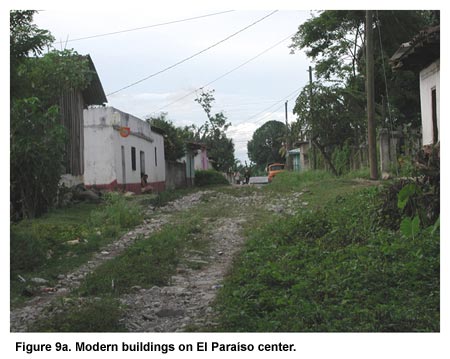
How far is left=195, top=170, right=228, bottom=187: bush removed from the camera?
113 feet

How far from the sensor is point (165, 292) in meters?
6.14

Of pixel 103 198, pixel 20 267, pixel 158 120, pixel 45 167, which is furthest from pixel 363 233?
pixel 158 120

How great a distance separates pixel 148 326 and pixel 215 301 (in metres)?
0.84

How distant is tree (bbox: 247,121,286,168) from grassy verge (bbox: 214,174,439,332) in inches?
2277

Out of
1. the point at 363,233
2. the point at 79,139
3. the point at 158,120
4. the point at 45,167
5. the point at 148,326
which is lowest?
the point at 148,326

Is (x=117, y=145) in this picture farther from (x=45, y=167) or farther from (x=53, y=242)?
(x=53, y=242)

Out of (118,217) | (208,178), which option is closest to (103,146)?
(118,217)

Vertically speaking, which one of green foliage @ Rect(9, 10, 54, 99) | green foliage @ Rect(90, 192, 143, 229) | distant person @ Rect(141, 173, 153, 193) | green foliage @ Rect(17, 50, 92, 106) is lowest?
green foliage @ Rect(90, 192, 143, 229)

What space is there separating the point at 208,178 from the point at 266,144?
33.5 m

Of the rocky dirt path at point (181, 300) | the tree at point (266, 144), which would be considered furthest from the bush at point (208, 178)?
the tree at point (266, 144)

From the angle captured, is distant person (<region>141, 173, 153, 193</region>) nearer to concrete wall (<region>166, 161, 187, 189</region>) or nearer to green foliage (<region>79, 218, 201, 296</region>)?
concrete wall (<region>166, 161, 187, 189</region>)

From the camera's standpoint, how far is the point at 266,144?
67.8 meters

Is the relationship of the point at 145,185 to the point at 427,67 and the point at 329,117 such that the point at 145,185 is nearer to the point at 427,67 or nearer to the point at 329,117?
the point at 329,117

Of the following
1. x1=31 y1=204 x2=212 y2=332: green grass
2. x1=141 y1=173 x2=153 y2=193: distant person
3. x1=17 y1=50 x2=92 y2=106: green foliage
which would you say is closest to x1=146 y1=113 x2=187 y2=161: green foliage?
x1=141 y1=173 x2=153 y2=193: distant person
